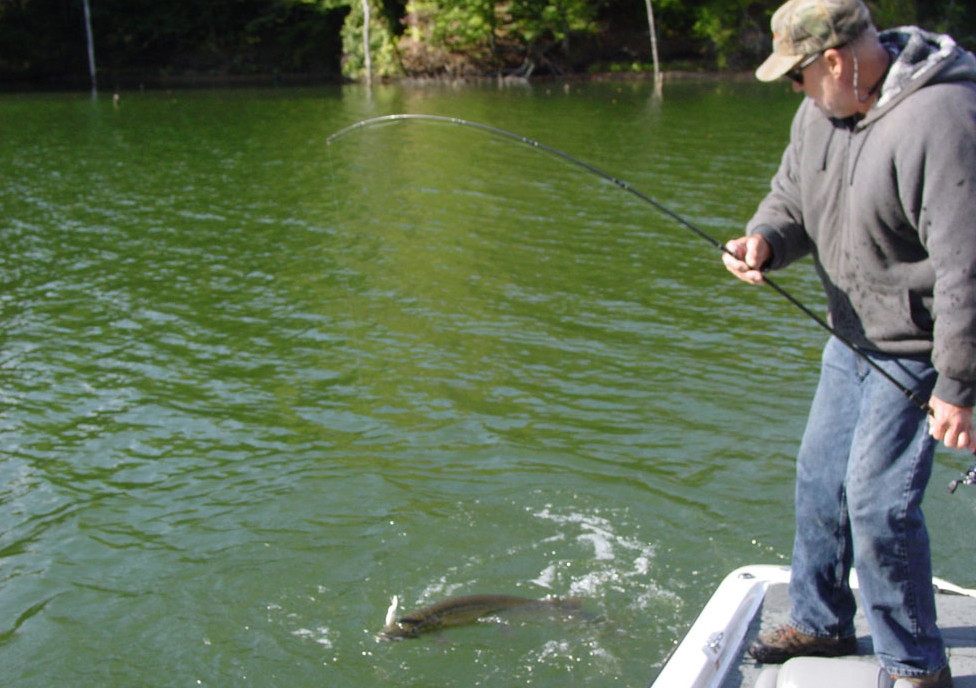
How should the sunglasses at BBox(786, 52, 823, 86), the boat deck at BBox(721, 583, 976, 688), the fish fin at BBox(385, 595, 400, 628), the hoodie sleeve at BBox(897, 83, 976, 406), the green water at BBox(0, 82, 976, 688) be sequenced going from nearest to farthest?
the hoodie sleeve at BBox(897, 83, 976, 406), the sunglasses at BBox(786, 52, 823, 86), the boat deck at BBox(721, 583, 976, 688), the fish fin at BBox(385, 595, 400, 628), the green water at BBox(0, 82, 976, 688)

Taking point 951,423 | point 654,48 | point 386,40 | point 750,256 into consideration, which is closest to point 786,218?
point 750,256

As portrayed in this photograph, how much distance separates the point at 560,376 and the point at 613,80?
39.4m

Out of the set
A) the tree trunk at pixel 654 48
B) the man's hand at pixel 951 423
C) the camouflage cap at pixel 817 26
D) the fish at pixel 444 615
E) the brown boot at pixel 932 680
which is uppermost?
the tree trunk at pixel 654 48

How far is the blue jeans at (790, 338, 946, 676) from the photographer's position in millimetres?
3152

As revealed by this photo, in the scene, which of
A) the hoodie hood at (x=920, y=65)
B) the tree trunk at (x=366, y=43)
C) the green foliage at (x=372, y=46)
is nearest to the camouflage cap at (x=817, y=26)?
the hoodie hood at (x=920, y=65)

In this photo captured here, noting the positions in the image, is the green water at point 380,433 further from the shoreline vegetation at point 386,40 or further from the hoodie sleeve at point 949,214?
the shoreline vegetation at point 386,40

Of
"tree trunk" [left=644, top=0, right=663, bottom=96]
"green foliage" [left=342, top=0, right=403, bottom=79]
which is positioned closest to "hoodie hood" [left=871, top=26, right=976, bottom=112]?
→ "tree trunk" [left=644, top=0, right=663, bottom=96]

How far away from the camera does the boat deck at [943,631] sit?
3.45 m

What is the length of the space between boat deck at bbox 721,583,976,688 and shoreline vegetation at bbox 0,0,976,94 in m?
43.9

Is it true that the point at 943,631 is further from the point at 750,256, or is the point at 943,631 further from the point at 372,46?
the point at 372,46

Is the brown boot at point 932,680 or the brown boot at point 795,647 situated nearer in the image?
the brown boot at point 932,680

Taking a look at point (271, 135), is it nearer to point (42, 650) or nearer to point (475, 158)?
point (475, 158)

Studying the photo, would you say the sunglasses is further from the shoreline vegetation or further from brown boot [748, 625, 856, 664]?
the shoreline vegetation

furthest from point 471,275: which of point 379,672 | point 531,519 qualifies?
point 379,672
